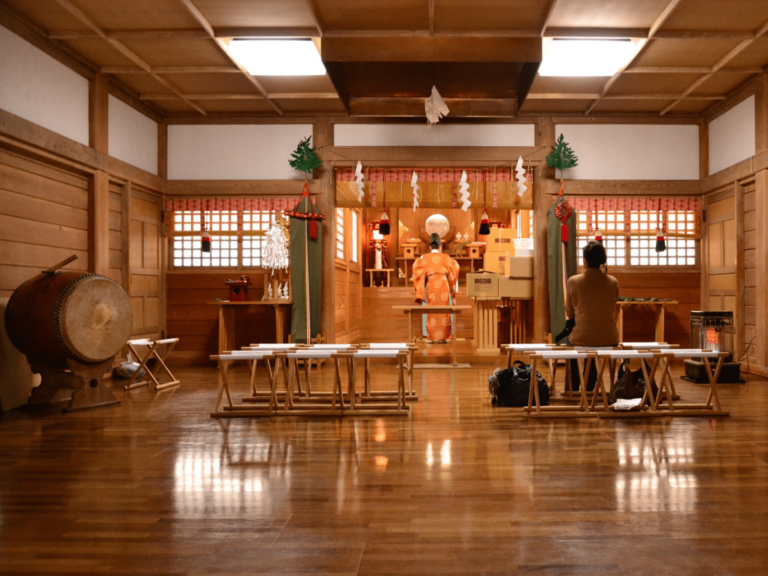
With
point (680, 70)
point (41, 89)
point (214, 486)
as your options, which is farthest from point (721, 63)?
point (41, 89)

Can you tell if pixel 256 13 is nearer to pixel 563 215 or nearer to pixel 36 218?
pixel 36 218

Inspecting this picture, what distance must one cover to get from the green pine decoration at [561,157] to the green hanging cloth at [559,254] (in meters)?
0.43

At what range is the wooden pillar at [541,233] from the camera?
7730 mm

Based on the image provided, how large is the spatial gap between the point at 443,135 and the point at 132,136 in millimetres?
3952

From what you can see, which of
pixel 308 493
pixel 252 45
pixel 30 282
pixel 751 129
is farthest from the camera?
pixel 751 129

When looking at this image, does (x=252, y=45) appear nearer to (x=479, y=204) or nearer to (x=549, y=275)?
(x=479, y=204)

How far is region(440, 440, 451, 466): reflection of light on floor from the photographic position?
3171 millimetres

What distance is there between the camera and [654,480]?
111 inches

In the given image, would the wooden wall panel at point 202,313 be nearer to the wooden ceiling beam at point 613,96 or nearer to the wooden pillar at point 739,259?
the wooden ceiling beam at point 613,96

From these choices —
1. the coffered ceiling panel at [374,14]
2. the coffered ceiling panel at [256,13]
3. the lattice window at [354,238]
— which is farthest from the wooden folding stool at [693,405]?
the lattice window at [354,238]

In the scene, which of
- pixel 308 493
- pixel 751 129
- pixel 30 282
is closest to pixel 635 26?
pixel 751 129

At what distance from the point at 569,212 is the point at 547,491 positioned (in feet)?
18.0

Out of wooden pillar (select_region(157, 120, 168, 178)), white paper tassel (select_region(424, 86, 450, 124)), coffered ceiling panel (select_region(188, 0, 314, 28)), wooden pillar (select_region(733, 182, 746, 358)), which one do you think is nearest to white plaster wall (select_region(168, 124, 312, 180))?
wooden pillar (select_region(157, 120, 168, 178))

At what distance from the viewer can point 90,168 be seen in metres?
A: 6.20
